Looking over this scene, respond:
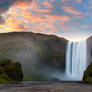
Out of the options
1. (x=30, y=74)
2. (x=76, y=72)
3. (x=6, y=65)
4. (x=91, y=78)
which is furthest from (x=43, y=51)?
(x=91, y=78)

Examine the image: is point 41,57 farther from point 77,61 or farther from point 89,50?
point 89,50

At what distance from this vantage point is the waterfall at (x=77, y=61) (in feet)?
463

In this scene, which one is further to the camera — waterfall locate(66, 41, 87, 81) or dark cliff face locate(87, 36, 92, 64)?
dark cliff face locate(87, 36, 92, 64)

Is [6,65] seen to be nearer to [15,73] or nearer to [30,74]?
[15,73]

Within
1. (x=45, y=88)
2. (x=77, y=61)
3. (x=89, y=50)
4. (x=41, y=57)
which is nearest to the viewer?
(x=45, y=88)

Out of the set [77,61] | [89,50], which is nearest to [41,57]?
[77,61]

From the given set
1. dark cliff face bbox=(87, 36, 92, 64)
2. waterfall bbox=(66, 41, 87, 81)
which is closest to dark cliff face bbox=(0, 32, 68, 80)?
waterfall bbox=(66, 41, 87, 81)

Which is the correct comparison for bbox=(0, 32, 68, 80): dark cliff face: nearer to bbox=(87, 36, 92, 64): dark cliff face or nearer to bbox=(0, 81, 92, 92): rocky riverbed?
bbox=(87, 36, 92, 64): dark cliff face

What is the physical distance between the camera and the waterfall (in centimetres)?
14100

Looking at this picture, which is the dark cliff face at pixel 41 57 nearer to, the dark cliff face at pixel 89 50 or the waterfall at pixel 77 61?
the waterfall at pixel 77 61

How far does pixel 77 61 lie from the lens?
146 m

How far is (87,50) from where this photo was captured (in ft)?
474

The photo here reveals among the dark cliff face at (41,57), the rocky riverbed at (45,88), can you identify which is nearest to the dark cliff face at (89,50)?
the dark cliff face at (41,57)

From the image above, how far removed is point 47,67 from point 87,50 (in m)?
51.6
